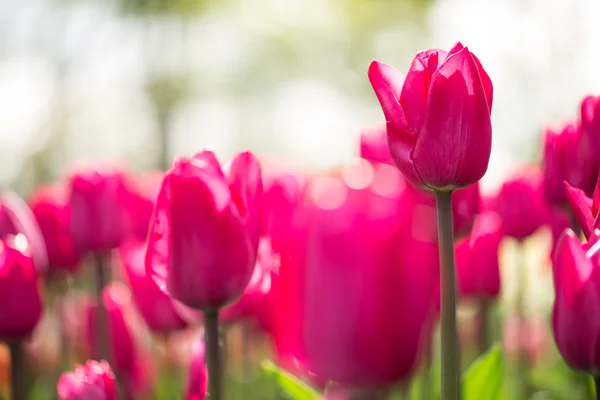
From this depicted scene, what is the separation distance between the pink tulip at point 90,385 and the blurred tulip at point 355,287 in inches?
17.3

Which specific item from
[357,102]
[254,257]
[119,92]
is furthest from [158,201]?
[357,102]

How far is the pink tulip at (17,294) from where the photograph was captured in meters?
1.20

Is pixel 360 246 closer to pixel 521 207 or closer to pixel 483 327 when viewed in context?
pixel 521 207

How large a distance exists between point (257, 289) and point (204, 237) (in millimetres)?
331

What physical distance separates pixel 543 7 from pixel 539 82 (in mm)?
1005

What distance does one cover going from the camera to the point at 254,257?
0.91m

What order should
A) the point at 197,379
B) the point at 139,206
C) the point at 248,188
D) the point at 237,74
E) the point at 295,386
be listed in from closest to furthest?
the point at 248,188
the point at 197,379
the point at 295,386
the point at 139,206
the point at 237,74

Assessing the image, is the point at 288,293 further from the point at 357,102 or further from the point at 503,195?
the point at 357,102

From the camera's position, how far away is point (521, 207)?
1.67 metres

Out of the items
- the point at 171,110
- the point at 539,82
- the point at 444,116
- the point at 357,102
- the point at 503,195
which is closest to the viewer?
the point at 444,116

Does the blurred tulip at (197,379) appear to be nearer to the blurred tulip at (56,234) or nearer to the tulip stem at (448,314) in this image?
the tulip stem at (448,314)

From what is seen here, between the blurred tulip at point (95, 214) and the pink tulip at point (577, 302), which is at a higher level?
the pink tulip at point (577, 302)

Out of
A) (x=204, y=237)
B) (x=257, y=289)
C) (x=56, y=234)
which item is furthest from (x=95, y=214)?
(x=204, y=237)

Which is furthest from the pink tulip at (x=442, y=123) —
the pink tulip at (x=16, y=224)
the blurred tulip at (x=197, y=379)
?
the pink tulip at (x=16, y=224)
